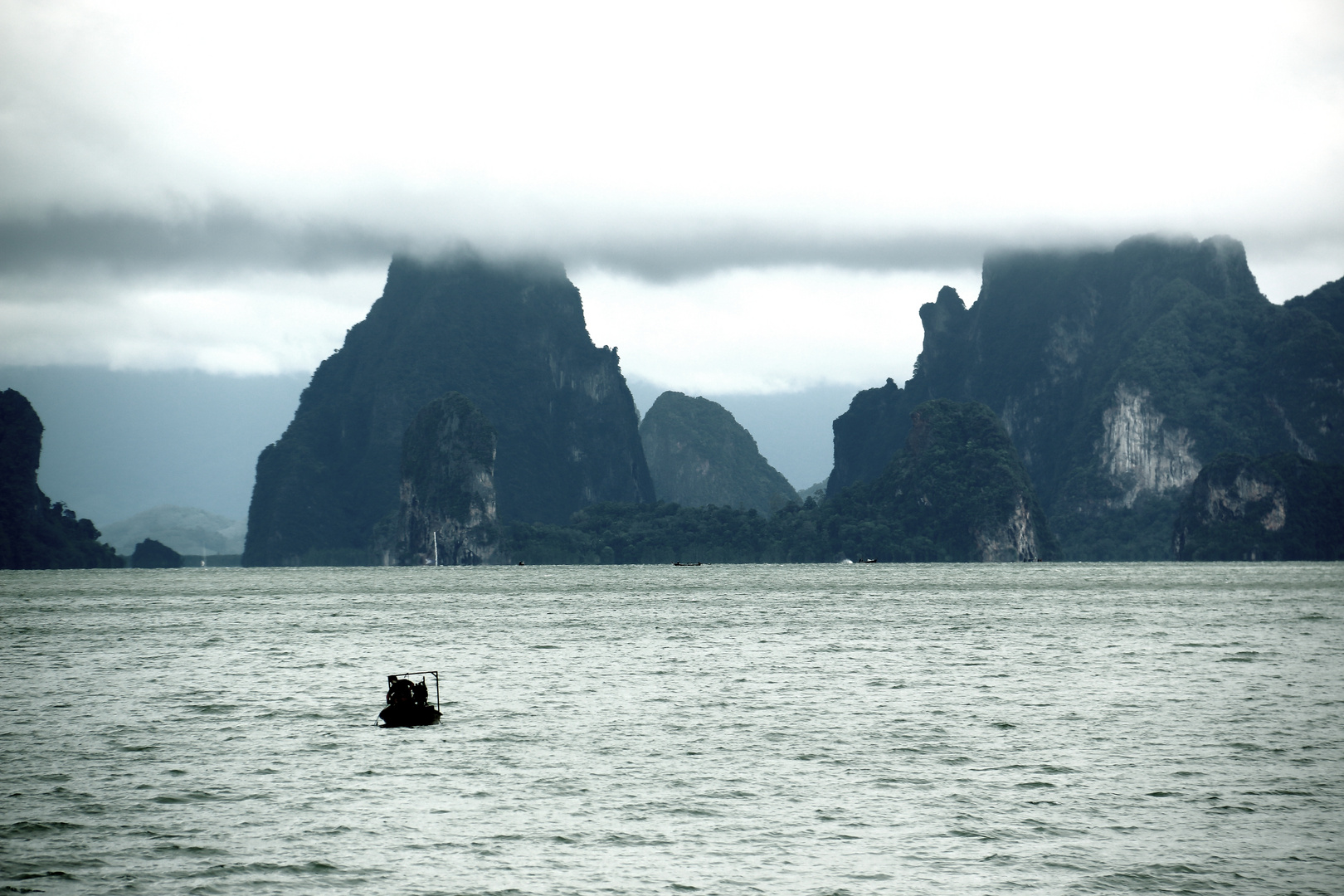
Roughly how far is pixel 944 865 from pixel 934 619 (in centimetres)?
8297

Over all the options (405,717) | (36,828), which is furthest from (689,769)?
(36,828)

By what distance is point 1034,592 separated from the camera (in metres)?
158

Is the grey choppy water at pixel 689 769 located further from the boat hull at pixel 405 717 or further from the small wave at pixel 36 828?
the boat hull at pixel 405 717

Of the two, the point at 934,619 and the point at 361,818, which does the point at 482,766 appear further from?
the point at 934,619

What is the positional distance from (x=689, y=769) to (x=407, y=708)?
13278mm

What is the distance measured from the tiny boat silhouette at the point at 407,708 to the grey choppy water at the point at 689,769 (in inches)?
54.2

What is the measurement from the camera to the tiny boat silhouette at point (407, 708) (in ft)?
148

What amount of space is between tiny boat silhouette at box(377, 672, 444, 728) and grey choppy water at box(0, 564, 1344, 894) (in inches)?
54.2

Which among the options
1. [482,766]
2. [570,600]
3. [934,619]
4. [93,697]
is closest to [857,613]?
[934,619]

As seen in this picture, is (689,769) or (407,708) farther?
(407,708)

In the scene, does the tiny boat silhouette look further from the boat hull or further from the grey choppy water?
the grey choppy water

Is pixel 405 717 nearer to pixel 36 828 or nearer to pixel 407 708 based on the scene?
pixel 407 708

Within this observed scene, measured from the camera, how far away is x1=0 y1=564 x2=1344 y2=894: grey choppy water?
25.8 m

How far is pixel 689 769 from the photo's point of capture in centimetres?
3638
